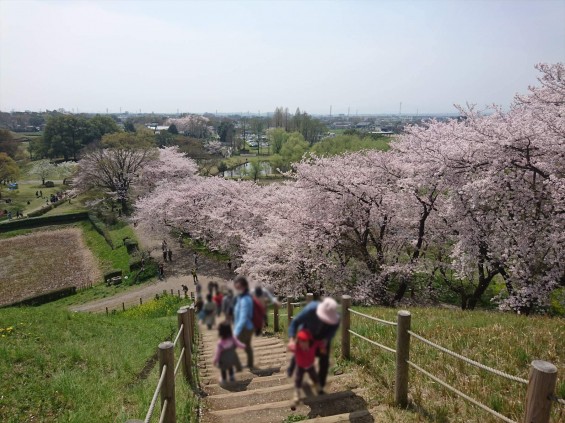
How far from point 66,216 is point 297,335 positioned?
63.2m

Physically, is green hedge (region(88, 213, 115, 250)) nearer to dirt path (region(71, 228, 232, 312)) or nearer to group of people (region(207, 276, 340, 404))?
dirt path (region(71, 228, 232, 312))

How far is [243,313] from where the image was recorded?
941mm

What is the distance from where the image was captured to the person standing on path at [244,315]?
3.03ft

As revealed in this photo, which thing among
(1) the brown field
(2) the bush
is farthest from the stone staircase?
(1) the brown field

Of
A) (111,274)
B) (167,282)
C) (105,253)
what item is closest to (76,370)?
(167,282)

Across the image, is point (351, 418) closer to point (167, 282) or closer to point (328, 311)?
point (328, 311)

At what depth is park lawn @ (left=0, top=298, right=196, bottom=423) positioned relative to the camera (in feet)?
28.1

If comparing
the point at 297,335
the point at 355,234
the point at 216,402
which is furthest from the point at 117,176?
the point at 297,335

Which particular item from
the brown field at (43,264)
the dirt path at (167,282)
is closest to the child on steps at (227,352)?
the dirt path at (167,282)

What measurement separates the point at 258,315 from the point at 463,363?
8721 mm

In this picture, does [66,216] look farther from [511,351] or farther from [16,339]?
[511,351]

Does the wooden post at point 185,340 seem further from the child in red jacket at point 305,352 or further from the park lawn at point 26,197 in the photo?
the park lawn at point 26,197

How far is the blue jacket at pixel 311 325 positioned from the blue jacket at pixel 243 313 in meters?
0.10

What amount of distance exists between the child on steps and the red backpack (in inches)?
2.2
